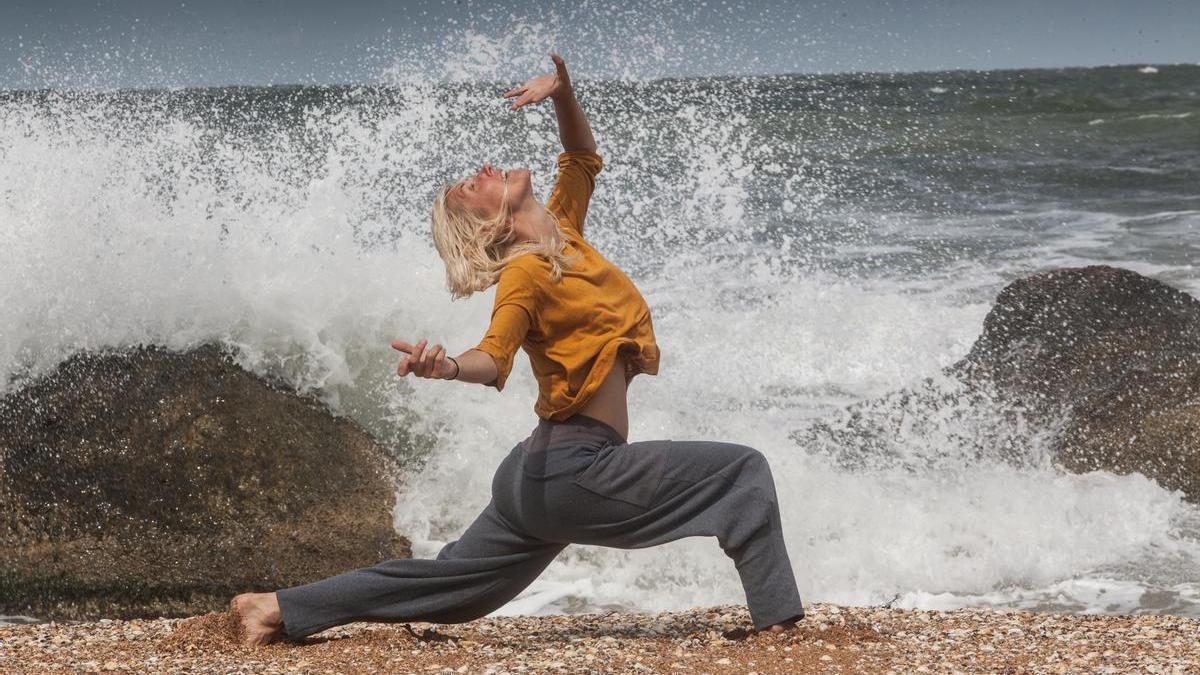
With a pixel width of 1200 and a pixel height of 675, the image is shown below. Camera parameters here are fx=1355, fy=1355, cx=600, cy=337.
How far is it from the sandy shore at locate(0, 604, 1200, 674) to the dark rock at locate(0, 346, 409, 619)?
1.35 metres

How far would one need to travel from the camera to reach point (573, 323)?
3.56 metres

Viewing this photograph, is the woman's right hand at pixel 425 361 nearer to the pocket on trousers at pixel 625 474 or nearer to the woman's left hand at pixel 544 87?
the pocket on trousers at pixel 625 474

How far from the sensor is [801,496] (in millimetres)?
7055

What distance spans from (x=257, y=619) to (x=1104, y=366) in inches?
220

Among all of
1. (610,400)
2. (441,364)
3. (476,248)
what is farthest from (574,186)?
(441,364)

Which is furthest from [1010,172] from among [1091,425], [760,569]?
[760,569]

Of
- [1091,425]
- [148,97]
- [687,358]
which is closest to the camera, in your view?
[1091,425]

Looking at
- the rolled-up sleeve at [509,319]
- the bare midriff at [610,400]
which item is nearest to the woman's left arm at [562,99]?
the rolled-up sleeve at [509,319]

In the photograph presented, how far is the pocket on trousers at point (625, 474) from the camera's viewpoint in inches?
143

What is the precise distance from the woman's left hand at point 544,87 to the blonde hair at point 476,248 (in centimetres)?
37

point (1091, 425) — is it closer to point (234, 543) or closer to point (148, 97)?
point (234, 543)

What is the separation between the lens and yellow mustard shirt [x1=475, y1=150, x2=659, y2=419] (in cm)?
346

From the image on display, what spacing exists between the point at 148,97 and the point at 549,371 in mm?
29031

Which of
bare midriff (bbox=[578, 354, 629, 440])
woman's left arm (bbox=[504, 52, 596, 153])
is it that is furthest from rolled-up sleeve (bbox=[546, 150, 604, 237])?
bare midriff (bbox=[578, 354, 629, 440])
